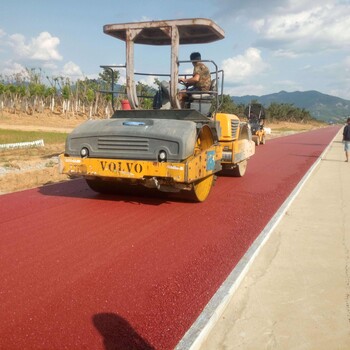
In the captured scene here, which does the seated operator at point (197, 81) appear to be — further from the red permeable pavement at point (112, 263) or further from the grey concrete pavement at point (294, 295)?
the grey concrete pavement at point (294, 295)

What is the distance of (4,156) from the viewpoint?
41.8 ft

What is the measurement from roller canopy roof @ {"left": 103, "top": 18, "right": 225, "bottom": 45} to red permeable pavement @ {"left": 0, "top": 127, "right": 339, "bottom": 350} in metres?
2.76

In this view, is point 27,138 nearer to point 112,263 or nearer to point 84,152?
point 84,152

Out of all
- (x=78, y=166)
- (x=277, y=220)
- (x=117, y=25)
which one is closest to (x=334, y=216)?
(x=277, y=220)

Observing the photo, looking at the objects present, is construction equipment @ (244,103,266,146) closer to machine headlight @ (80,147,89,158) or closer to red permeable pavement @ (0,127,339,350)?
red permeable pavement @ (0,127,339,350)

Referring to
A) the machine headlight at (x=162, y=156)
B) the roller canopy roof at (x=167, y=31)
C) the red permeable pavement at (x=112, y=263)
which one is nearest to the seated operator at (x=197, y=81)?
the roller canopy roof at (x=167, y=31)

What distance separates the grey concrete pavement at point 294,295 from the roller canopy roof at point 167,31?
10.8ft

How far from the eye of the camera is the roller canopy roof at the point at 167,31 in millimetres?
6211

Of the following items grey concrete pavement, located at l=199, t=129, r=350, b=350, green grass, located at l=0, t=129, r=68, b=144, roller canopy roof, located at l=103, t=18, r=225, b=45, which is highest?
roller canopy roof, located at l=103, t=18, r=225, b=45

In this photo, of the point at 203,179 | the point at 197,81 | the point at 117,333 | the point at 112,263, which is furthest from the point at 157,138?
the point at 117,333

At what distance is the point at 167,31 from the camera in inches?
248

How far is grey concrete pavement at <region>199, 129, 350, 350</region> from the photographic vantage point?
2822mm

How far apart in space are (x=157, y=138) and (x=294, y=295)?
2925 millimetres

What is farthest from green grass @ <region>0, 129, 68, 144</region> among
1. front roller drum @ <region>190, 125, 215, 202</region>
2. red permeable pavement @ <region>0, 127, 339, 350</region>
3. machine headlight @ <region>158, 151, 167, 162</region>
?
machine headlight @ <region>158, 151, 167, 162</region>
